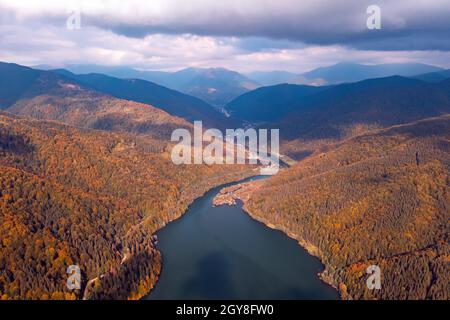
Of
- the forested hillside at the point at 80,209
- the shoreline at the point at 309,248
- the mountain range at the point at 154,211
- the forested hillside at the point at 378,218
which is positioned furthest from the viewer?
the shoreline at the point at 309,248

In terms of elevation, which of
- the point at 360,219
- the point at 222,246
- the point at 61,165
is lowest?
the point at 222,246

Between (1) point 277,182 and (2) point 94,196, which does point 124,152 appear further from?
(1) point 277,182

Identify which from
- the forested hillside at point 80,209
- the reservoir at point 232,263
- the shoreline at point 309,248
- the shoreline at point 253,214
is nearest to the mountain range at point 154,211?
the forested hillside at point 80,209

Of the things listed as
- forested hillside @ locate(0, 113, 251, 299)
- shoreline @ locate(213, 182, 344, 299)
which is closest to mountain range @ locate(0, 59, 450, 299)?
forested hillside @ locate(0, 113, 251, 299)

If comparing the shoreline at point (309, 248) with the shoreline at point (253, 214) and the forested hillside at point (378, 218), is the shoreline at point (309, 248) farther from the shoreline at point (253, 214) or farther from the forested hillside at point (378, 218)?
the forested hillside at point (378, 218)

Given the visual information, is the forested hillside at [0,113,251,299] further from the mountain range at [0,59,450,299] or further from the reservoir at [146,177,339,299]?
the reservoir at [146,177,339,299]
